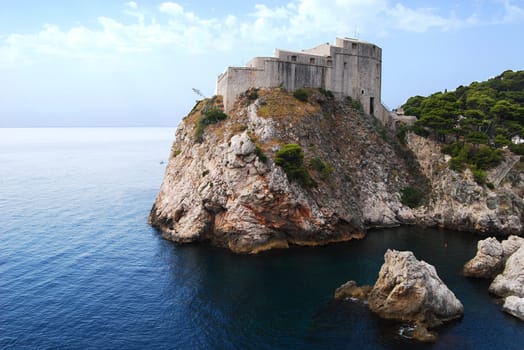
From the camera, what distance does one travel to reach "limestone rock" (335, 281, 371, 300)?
121ft

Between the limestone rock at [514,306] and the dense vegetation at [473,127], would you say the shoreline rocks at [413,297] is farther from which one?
the dense vegetation at [473,127]

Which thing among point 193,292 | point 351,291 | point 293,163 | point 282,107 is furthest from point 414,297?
point 282,107

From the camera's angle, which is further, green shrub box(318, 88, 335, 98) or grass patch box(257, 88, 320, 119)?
green shrub box(318, 88, 335, 98)

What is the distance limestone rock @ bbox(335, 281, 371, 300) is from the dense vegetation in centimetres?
3254

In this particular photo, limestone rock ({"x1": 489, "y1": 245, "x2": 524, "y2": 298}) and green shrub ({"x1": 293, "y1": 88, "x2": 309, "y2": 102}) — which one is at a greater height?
green shrub ({"x1": 293, "y1": 88, "x2": 309, "y2": 102})

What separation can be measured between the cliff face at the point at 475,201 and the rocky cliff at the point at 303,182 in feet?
0.45

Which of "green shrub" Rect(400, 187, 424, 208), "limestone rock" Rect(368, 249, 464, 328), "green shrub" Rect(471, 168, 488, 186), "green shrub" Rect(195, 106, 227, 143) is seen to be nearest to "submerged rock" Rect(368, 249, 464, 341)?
"limestone rock" Rect(368, 249, 464, 328)

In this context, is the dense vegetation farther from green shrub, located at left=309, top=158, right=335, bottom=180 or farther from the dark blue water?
green shrub, located at left=309, top=158, right=335, bottom=180

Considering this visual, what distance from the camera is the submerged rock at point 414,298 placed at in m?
32.6

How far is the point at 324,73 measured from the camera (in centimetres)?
Answer: 6606

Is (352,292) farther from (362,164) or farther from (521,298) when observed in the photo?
(362,164)

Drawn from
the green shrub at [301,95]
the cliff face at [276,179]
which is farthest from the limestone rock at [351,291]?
the green shrub at [301,95]

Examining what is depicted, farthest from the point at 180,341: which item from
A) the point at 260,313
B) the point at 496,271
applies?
the point at 496,271

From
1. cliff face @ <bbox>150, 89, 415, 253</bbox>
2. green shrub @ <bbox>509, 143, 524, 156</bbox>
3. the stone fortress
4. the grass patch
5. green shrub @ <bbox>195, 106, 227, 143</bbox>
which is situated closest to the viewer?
cliff face @ <bbox>150, 89, 415, 253</bbox>
